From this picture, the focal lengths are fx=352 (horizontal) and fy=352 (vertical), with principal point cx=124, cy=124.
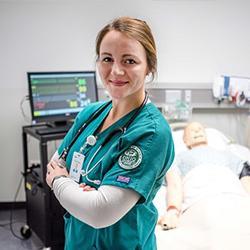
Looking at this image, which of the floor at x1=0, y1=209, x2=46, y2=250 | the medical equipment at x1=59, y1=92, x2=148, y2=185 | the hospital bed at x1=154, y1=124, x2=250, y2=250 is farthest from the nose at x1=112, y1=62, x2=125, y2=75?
the floor at x1=0, y1=209, x2=46, y2=250

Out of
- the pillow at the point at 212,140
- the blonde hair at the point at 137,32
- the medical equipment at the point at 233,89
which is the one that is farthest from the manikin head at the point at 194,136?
the blonde hair at the point at 137,32

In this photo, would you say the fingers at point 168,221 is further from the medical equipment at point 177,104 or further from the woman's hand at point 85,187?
the medical equipment at point 177,104

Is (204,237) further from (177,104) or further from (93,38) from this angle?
(93,38)

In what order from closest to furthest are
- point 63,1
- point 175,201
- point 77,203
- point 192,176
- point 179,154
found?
point 77,203
point 175,201
point 192,176
point 179,154
point 63,1

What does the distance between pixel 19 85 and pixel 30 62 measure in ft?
0.70

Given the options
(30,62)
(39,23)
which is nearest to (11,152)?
(30,62)

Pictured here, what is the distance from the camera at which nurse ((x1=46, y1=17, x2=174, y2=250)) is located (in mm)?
910

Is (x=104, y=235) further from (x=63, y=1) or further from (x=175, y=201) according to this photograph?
(x=63, y=1)

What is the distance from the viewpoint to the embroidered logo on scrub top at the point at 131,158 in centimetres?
91

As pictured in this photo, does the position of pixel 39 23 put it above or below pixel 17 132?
above

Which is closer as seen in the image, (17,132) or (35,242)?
(35,242)

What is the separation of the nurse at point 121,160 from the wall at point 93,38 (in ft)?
6.40

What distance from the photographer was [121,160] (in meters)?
0.93

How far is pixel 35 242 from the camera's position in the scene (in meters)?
2.60
